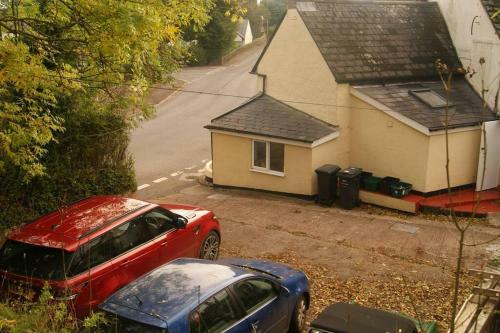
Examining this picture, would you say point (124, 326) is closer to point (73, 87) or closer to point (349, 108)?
point (73, 87)

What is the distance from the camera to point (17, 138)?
29.5 ft

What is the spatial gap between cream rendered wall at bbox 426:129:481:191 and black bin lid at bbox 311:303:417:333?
32.3 feet

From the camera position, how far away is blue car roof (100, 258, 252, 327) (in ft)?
19.3

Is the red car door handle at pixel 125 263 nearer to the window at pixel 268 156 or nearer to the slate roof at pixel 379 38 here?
the window at pixel 268 156

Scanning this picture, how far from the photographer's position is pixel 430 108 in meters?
16.3

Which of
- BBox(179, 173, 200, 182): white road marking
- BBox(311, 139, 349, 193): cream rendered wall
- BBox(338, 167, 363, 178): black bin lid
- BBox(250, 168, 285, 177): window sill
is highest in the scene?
BBox(311, 139, 349, 193): cream rendered wall

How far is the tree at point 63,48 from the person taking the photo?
788 centimetres

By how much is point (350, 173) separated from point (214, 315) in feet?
33.9

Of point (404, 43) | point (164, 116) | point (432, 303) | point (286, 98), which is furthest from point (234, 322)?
point (164, 116)

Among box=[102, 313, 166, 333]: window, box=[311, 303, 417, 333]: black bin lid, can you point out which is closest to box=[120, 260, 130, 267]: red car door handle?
box=[102, 313, 166, 333]: window

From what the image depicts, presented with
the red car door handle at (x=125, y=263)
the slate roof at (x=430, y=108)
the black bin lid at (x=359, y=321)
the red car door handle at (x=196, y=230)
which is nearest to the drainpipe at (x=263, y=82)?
the slate roof at (x=430, y=108)

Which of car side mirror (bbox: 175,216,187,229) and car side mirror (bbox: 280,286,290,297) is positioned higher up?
car side mirror (bbox: 175,216,187,229)

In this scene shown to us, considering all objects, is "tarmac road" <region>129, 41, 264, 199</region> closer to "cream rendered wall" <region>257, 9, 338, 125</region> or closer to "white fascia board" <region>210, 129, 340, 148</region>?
"white fascia board" <region>210, 129, 340, 148</region>

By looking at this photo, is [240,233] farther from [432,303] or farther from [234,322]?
[234,322]
